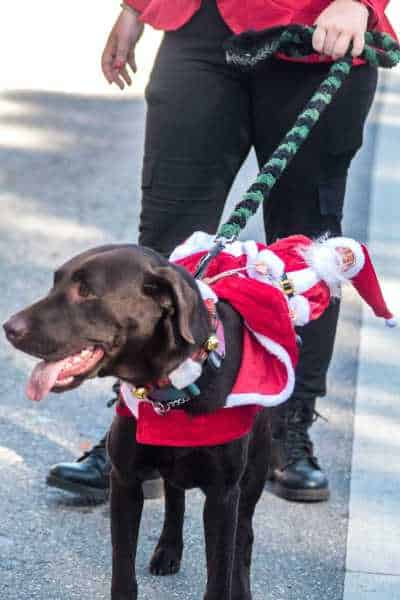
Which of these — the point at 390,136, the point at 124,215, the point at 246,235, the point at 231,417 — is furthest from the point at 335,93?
the point at 390,136

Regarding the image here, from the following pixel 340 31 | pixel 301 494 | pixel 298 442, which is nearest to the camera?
pixel 340 31

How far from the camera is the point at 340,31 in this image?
3.64 meters

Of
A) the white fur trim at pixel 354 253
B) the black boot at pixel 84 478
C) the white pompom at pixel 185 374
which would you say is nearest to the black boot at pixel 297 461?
the black boot at pixel 84 478

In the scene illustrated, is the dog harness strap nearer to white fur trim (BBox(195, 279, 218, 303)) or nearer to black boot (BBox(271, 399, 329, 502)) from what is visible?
white fur trim (BBox(195, 279, 218, 303))

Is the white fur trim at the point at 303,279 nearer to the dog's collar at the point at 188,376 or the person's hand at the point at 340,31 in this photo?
the dog's collar at the point at 188,376

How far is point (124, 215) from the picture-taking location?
752cm

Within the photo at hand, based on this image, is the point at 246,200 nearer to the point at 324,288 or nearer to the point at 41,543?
the point at 324,288

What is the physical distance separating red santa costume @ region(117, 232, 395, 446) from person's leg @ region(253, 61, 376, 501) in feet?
1.31

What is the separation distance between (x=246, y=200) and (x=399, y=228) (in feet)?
12.4

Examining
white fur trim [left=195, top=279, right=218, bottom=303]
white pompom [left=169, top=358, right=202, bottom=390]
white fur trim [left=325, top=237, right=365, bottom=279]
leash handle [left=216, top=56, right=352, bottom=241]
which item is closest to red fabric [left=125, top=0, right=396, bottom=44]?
leash handle [left=216, top=56, right=352, bottom=241]

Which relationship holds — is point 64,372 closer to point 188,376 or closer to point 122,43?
point 188,376

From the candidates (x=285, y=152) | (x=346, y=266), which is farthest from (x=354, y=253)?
(x=285, y=152)

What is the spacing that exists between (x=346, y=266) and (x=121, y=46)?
3.87ft

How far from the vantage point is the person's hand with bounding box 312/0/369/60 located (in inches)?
143
